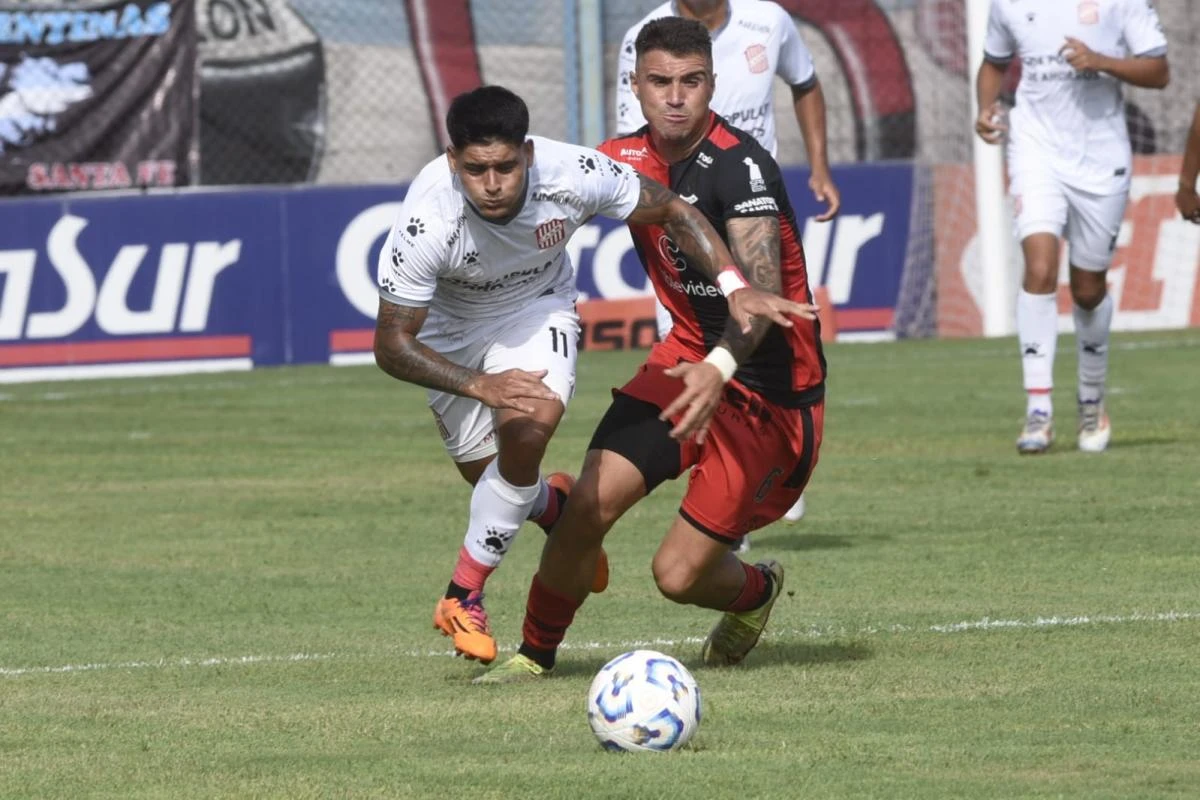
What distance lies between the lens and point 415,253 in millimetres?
6621

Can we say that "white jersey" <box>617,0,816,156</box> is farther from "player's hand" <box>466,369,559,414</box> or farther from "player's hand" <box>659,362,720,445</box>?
"player's hand" <box>659,362,720,445</box>

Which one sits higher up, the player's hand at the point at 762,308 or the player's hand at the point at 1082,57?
the player's hand at the point at 762,308

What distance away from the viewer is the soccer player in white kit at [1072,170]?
11859mm

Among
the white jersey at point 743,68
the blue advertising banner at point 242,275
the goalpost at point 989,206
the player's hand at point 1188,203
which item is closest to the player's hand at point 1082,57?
the player's hand at point 1188,203

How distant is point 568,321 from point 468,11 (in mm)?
16367

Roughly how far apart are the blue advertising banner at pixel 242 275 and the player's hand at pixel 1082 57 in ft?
23.7

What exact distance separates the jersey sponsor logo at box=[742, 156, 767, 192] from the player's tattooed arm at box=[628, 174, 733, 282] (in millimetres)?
179

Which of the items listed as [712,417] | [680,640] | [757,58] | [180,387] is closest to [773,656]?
[680,640]

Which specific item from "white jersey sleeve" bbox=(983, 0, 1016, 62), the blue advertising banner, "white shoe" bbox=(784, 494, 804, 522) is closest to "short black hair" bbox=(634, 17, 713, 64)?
"white shoe" bbox=(784, 494, 804, 522)

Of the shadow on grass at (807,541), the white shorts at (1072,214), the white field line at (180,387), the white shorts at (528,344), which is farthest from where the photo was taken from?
the white field line at (180,387)

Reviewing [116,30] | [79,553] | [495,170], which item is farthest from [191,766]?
[116,30]

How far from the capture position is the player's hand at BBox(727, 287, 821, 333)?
239 inches

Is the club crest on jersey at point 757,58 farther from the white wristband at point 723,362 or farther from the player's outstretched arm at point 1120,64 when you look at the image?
the white wristband at point 723,362

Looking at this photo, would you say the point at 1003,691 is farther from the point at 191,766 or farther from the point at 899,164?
the point at 899,164
